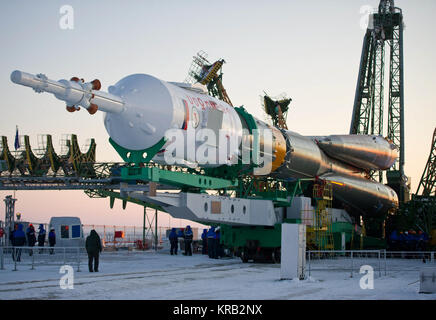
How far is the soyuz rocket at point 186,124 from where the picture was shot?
39.0 ft

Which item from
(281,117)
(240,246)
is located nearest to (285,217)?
(240,246)

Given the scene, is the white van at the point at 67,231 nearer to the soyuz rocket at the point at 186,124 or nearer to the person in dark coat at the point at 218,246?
the person in dark coat at the point at 218,246

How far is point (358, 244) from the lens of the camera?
1030 inches

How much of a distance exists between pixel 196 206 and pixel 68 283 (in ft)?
13.4

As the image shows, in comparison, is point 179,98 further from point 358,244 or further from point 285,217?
point 358,244

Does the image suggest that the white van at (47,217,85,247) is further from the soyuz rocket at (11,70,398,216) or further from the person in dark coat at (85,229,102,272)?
the person in dark coat at (85,229,102,272)

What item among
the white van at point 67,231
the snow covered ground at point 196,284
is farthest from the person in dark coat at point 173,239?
the snow covered ground at point 196,284

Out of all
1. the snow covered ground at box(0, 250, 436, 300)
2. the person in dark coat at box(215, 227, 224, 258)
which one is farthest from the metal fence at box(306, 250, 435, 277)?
the person in dark coat at box(215, 227, 224, 258)

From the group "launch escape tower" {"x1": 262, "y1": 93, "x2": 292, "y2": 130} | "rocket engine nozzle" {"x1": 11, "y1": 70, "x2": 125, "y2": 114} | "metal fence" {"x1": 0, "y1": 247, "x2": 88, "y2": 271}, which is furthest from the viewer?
"launch escape tower" {"x1": 262, "y1": 93, "x2": 292, "y2": 130}

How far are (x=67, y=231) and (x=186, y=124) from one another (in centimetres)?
1450

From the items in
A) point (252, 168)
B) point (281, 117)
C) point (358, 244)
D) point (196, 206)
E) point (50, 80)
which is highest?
point (281, 117)

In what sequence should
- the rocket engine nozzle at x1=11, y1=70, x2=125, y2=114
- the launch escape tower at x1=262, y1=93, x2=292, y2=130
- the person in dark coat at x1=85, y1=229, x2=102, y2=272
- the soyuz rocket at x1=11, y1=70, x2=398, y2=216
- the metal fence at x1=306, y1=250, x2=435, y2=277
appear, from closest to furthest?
the rocket engine nozzle at x1=11, y1=70, x2=125, y2=114
the soyuz rocket at x1=11, y1=70, x2=398, y2=216
the person in dark coat at x1=85, y1=229, x2=102, y2=272
the metal fence at x1=306, y1=250, x2=435, y2=277
the launch escape tower at x1=262, y1=93, x2=292, y2=130

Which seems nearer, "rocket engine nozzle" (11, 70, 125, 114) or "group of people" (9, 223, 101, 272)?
"rocket engine nozzle" (11, 70, 125, 114)

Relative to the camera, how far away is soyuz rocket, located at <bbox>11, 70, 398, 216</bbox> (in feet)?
39.0
